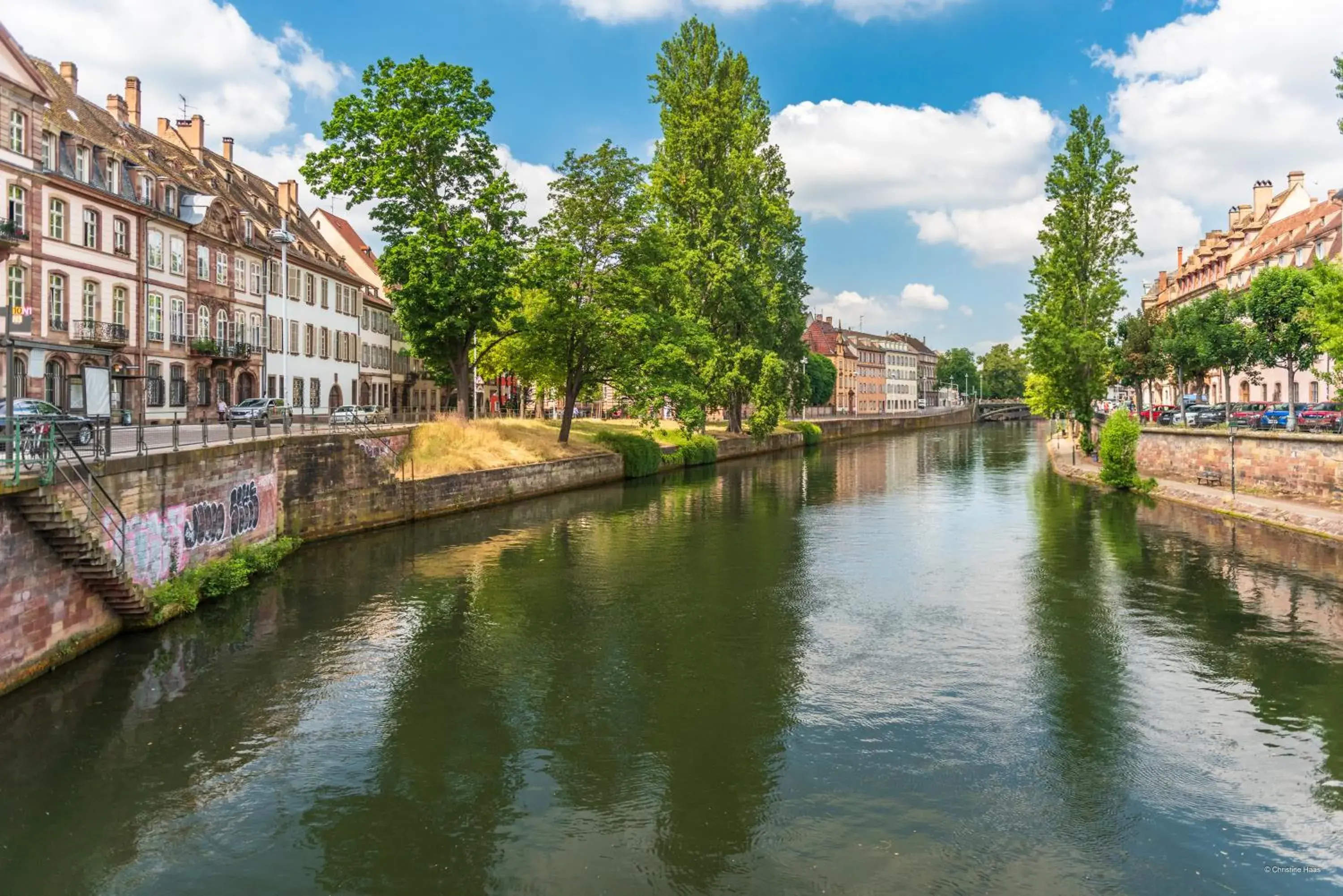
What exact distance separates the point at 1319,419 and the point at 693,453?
31693 mm

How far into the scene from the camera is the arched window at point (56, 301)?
34312 mm

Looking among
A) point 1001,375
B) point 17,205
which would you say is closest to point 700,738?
point 17,205

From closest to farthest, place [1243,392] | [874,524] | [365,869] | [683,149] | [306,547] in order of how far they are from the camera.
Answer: [365,869] → [306,547] → [874,524] → [683,149] → [1243,392]

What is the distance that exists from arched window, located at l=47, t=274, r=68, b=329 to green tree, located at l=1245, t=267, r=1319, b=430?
48.6 meters

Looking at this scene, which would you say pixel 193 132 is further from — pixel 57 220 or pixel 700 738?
pixel 700 738

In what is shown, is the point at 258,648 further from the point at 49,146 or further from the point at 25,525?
the point at 49,146

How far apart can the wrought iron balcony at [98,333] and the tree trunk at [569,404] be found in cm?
1918

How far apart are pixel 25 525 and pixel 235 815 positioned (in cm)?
672

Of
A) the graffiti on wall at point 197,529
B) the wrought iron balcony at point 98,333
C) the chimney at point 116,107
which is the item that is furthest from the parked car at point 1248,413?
the chimney at point 116,107

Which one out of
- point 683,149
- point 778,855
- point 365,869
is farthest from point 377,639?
point 683,149

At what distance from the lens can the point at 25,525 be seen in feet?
45.6

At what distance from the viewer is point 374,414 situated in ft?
125

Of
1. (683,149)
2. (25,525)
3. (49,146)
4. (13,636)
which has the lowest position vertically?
(13,636)

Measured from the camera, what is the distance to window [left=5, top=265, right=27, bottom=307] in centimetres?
3206
